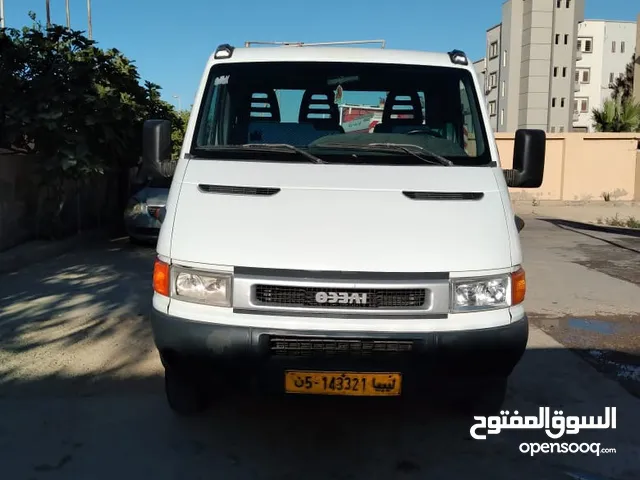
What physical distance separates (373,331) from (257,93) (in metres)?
2.11

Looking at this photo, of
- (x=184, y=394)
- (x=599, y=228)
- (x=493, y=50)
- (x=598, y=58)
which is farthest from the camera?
(x=598, y=58)

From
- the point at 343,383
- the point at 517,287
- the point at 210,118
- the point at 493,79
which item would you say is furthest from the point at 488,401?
the point at 493,79

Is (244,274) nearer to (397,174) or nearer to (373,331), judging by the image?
(373,331)

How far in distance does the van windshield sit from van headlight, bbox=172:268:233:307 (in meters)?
1.13

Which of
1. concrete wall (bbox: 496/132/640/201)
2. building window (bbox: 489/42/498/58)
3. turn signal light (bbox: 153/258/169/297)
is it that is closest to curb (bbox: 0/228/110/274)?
turn signal light (bbox: 153/258/169/297)

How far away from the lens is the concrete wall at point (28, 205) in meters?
9.57

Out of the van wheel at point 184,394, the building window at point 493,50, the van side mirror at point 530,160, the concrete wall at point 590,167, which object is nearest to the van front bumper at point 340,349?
the van wheel at point 184,394

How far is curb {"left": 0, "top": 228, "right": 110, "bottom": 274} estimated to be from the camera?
29.0 ft

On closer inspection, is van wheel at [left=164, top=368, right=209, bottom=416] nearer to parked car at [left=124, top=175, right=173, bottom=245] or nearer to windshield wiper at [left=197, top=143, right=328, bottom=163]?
windshield wiper at [left=197, top=143, right=328, bottom=163]

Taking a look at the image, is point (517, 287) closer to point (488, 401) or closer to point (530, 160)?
point (488, 401)

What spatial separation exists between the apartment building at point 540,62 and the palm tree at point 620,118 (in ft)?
80.8

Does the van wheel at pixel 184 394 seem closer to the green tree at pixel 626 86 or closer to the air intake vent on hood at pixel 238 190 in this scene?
the air intake vent on hood at pixel 238 190

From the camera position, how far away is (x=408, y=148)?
4.06 m

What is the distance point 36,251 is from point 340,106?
682cm
